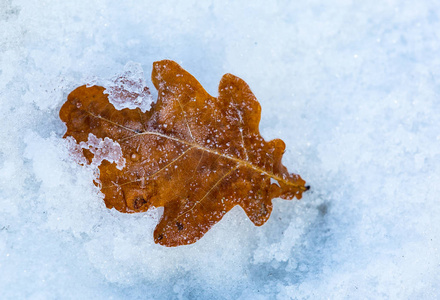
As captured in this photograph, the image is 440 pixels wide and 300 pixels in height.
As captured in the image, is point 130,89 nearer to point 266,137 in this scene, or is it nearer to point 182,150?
point 182,150

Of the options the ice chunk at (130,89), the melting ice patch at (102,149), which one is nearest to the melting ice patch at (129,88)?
the ice chunk at (130,89)

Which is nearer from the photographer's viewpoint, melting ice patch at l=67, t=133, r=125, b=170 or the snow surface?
melting ice patch at l=67, t=133, r=125, b=170

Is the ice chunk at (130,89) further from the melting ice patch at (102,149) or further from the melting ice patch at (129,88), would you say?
the melting ice patch at (102,149)

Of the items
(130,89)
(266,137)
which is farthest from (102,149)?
(266,137)

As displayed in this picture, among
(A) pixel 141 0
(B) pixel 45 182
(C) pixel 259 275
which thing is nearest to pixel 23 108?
(B) pixel 45 182

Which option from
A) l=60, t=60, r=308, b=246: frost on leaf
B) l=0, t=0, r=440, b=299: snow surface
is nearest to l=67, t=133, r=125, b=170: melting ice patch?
l=60, t=60, r=308, b=246: frost on leaf

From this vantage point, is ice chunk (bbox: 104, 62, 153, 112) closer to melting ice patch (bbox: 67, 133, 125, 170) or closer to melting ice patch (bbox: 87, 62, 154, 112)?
melting ice patch (bbox: 87, 62, 154, 112)

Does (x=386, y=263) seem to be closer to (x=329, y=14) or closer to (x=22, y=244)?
(x=329, y=14)
